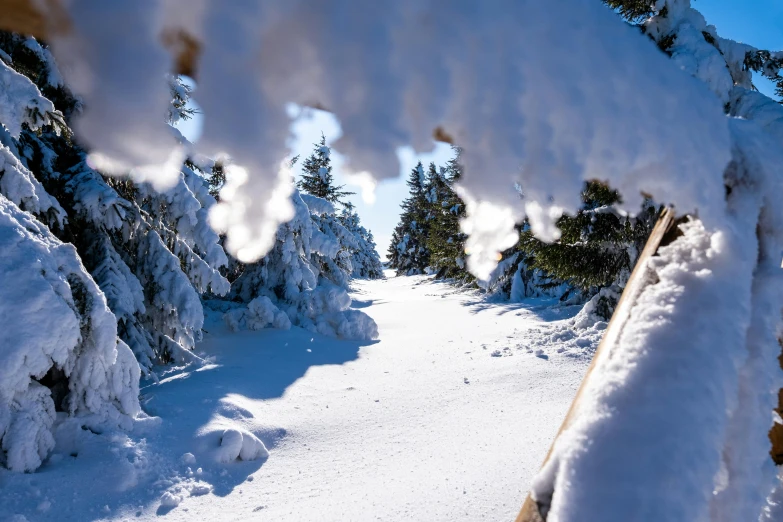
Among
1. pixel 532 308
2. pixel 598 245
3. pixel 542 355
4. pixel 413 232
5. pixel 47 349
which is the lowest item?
pixel 542 355

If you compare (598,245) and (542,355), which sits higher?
(598,245)

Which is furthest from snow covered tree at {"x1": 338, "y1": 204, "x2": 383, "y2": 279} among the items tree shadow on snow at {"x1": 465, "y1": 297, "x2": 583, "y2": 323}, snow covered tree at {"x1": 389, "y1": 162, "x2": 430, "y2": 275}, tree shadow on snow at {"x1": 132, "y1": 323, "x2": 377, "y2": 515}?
tree shadow on snow at {"x1": 132, "y1": 323, "x2": 377, "y2": 515}

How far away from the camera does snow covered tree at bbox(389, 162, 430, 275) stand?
34.1m

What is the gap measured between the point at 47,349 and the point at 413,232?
33.5 meters

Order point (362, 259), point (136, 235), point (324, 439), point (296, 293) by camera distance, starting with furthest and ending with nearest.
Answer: point (362, 259) < point (296, 293) < point (136, 235) < point (324, 439)

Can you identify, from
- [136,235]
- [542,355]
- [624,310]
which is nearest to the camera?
[624,310]

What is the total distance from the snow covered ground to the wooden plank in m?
2.55

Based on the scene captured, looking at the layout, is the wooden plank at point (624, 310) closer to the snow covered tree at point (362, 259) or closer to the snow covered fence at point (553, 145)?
the snow covered fence at point (553, 145)

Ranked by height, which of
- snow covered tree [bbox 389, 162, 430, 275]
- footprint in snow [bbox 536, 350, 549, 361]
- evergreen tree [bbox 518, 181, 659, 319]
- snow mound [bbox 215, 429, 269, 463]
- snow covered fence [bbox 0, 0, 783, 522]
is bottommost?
snow mound [bbox 215, 429, 269, 463]

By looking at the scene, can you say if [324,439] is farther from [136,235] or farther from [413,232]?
[413,232]

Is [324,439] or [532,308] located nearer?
[324,439]

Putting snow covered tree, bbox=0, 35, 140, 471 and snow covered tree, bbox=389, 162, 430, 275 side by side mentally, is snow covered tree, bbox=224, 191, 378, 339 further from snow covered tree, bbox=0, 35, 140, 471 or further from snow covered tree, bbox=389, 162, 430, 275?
snow covered tree, bbox=389, 162, 430, 275

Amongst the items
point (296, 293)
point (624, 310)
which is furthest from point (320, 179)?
point (624, 310)

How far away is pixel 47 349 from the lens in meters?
3.33
